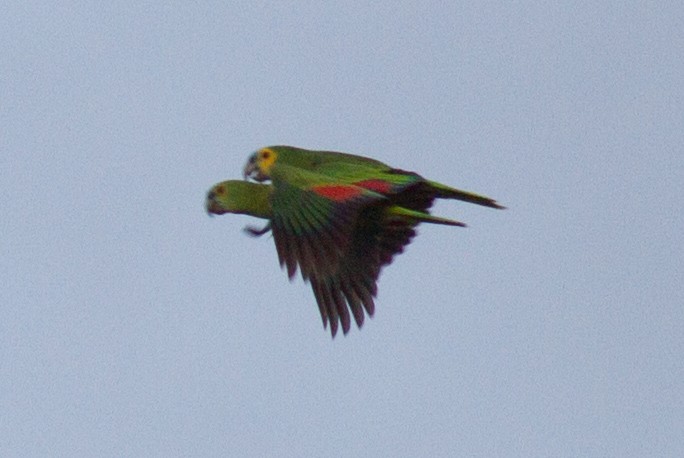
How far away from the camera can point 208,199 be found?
2317 centimetres

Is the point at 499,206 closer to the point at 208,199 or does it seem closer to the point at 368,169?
the point at 368,169

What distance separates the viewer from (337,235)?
68.1 ft

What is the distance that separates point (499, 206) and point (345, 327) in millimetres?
2033

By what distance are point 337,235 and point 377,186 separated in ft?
3.17

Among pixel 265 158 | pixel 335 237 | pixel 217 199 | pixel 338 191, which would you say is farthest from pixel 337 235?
pixel 217 199

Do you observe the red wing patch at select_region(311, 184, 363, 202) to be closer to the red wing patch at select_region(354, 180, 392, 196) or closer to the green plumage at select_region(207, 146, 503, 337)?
the green plumage at select_region(207, 146, 503, 337)

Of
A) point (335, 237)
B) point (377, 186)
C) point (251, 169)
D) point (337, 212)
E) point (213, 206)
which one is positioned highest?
point (251, 169)

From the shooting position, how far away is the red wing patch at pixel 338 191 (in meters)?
21.0

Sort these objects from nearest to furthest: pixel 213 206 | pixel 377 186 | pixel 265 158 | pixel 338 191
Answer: pixel 338 191 → pixel 377 186 → pixel 265 158 → pixel 213 206

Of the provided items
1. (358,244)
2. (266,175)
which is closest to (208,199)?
(266,175)

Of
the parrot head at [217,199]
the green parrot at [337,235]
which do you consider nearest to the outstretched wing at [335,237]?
the green parrot at [337,235]

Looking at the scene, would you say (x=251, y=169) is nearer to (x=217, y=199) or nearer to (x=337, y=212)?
(x=217, y=199)

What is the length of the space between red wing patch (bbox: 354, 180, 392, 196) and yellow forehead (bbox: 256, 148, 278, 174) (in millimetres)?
1491

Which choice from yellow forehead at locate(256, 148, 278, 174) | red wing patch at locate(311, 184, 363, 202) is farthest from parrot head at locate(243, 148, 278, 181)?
red wing patch at locate(311, 184, 363, 202)
